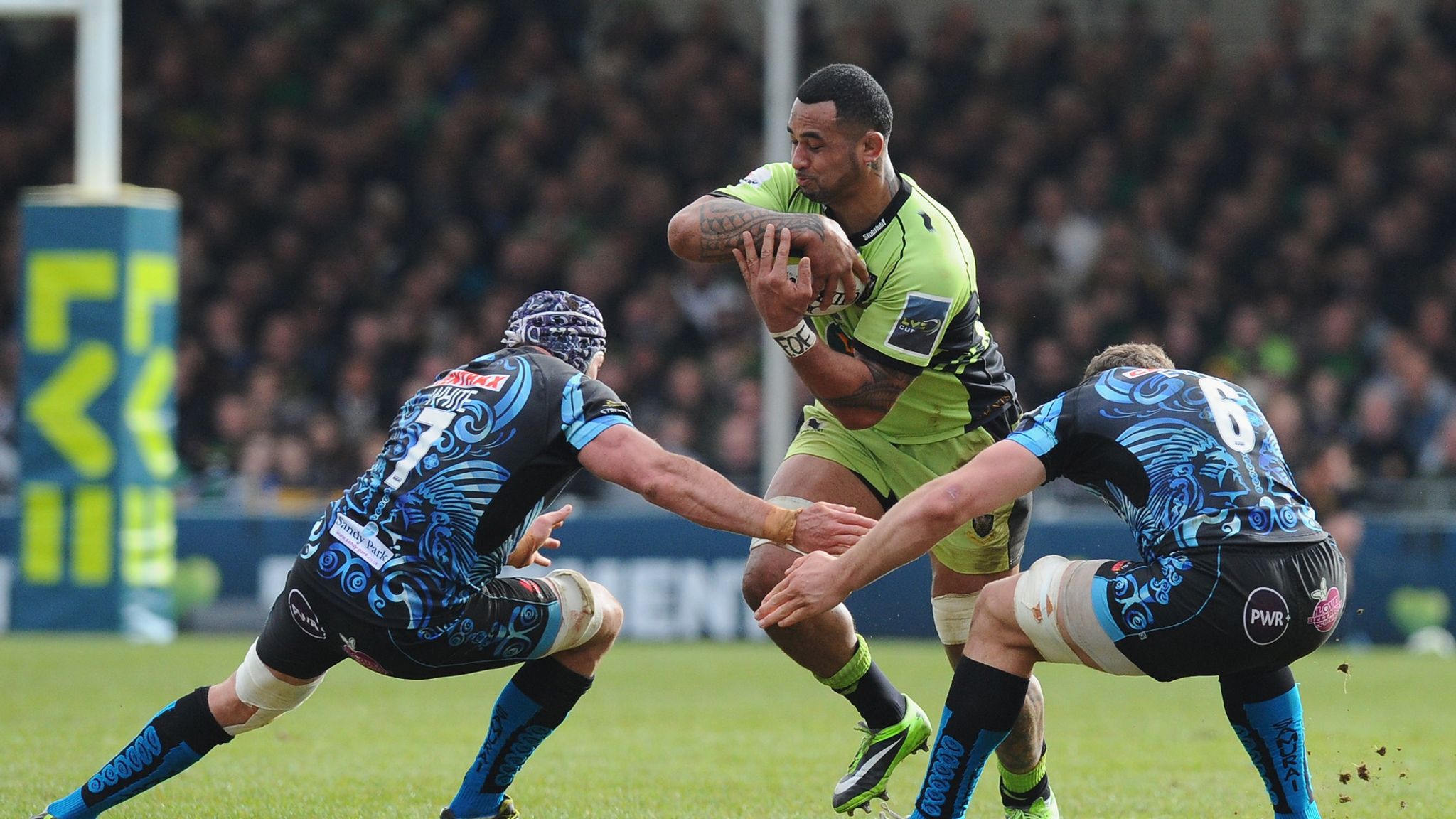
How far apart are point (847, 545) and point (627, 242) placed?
452 inches

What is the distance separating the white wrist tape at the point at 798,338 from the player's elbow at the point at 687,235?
36 centimetres

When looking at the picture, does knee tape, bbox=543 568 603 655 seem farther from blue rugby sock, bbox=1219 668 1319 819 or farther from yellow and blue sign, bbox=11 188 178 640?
yellow and blue sign, bbox=11 188 178 640

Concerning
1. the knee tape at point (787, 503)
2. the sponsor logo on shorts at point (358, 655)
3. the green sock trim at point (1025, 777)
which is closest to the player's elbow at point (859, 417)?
the knee tape at point (787, 503)

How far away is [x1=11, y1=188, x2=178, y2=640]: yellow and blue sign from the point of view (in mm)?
13039

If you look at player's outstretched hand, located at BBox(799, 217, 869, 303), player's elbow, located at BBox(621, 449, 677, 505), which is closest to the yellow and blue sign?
player's outstretched hand, located at BBox(799, 217, 869, 303)

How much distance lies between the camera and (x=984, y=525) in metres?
6.17

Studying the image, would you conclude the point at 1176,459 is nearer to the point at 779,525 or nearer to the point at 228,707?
the point at 779,525

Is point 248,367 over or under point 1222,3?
under

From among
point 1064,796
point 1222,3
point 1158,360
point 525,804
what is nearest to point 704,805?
point 525,804

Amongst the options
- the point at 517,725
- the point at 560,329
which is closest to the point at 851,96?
the point at 560,329

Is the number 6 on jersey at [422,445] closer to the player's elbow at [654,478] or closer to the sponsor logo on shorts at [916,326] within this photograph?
the player's elbow at [654,478]

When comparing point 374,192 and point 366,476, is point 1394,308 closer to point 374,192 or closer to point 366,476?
point 374,192

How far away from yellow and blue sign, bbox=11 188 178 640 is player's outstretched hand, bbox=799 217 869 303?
869cm

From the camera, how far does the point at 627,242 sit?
1653 centimetres
